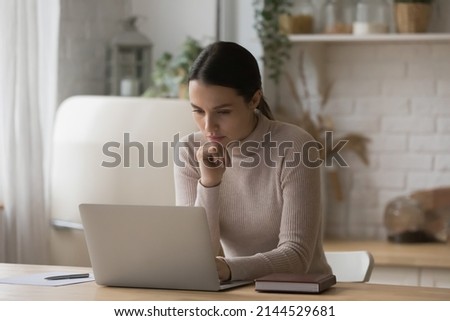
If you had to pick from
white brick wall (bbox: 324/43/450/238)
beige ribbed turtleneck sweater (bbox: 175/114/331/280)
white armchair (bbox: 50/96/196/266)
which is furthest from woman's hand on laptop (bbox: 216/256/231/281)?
white brick wall (bbox: 324/43/450/238)

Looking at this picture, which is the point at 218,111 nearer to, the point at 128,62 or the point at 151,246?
the point at 151,246

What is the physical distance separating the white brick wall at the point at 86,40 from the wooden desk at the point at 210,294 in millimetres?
2058

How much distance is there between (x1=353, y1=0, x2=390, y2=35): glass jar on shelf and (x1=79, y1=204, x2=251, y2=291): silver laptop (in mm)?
2258

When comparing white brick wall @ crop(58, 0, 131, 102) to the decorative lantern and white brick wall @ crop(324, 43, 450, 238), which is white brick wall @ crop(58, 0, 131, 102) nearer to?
the decorative lantern

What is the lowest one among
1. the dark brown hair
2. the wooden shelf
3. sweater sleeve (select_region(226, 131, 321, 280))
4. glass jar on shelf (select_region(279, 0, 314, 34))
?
sweater sleeve (select_region(226, 131, 321, 280))

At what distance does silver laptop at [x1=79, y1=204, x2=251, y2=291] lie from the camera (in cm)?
213

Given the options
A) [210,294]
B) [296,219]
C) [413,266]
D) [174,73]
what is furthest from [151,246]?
[174,73]

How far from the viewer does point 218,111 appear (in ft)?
8.32

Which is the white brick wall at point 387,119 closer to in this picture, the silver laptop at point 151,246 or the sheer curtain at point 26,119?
the sheer curtain at point 26,119

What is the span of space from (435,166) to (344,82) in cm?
58

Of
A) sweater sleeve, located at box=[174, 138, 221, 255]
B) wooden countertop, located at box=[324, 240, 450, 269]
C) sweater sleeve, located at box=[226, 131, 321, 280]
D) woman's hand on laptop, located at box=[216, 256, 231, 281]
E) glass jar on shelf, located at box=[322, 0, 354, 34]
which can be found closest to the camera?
woman's hand on laptop, located at box=[216, 256, 231, 281]

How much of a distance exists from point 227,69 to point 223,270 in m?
0.58

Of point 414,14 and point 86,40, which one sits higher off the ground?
point 414,14

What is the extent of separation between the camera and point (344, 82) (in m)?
4.48
